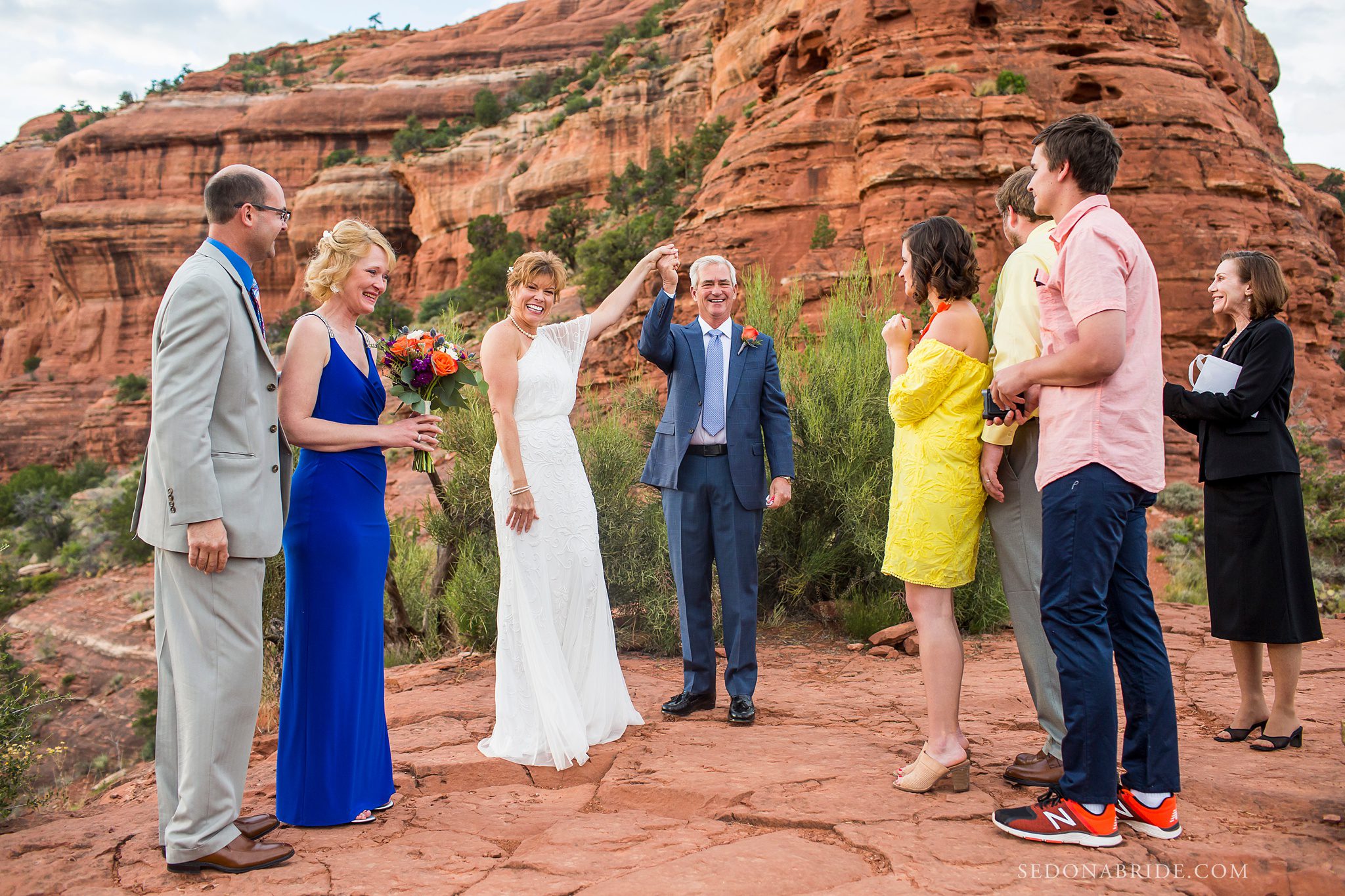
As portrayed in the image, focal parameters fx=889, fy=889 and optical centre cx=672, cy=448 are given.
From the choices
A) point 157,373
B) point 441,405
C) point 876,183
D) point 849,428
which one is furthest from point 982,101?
point 157,373

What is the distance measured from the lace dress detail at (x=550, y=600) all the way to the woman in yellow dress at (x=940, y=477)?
61.2 inches

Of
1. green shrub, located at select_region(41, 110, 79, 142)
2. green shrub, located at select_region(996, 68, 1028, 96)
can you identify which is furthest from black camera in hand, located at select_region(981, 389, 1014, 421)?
green shrub, located at select_region(41, 110, 79, 142)

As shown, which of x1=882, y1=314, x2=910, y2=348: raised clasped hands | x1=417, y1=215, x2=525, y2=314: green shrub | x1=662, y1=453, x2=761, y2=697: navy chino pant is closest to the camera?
x1=882, y1=314, x2=910, y2=348: raised clasped hands

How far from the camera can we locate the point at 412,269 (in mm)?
49156

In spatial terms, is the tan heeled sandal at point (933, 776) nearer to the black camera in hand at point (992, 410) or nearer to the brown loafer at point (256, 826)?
the black camera in hand at point (992, 410)

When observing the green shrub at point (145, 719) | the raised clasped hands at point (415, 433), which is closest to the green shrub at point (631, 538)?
the raised clasped hands at point (415, 433)

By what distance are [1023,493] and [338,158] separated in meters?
58.7

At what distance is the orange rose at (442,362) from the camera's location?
Result: 4047 mm

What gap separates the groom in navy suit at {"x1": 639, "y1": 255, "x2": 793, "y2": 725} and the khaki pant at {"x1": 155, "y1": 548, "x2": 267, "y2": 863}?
2336 mm

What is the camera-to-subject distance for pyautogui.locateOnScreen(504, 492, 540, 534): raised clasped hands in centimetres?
432

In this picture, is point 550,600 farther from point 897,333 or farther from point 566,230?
point 566,230

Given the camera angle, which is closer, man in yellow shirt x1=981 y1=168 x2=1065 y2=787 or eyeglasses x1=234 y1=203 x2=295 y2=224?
eyeglasses x1=234 y1=203 x2=295 y2=224

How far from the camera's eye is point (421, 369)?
4098 millimetres

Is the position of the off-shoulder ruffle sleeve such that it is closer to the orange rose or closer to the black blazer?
the black blazer
